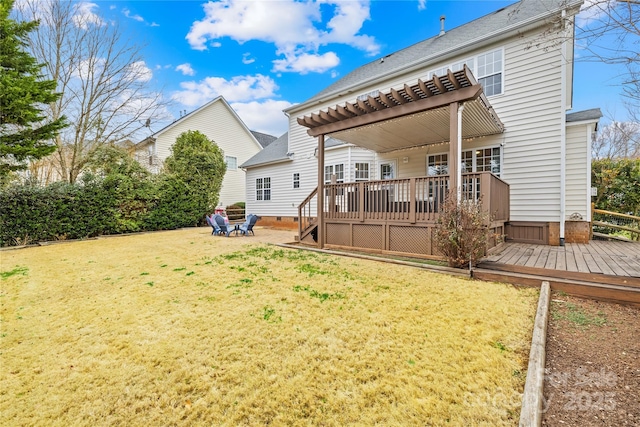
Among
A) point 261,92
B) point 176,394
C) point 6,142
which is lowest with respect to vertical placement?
point 176,394

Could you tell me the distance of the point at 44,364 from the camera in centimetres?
241

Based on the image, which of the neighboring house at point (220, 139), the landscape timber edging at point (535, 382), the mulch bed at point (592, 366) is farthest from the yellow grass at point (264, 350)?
the neighboring house at point (220, 139)

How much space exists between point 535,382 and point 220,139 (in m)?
22.5

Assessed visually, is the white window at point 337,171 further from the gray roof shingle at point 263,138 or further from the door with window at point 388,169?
the gray roof shingle at point 263,138

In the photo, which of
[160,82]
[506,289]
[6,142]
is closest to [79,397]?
[506,289]

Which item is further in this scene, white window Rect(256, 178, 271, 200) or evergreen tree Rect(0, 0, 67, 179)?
white window Rect(256, 178, 271, 200)

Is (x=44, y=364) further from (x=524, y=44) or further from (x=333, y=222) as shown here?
(x=524, y=44)

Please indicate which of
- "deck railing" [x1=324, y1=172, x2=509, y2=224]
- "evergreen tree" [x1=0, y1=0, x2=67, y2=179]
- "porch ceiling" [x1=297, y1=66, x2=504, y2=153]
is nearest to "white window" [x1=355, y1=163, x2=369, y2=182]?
"porch ceiling" [x1=297, y1=66, x2=504, y2=153]

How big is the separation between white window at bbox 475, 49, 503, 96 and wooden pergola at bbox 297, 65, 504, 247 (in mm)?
1451

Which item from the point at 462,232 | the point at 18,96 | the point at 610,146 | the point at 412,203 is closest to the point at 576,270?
the point at 462,232

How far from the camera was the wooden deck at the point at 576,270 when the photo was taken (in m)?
3.83

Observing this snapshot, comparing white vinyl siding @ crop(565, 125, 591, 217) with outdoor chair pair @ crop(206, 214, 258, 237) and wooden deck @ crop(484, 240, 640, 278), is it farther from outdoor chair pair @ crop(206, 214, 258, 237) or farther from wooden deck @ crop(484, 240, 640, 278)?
outdoor chair pair @ crop(206, 214, 258, 237)

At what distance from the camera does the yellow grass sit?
6.08ft

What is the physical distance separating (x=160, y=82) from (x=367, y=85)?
10861 mm
